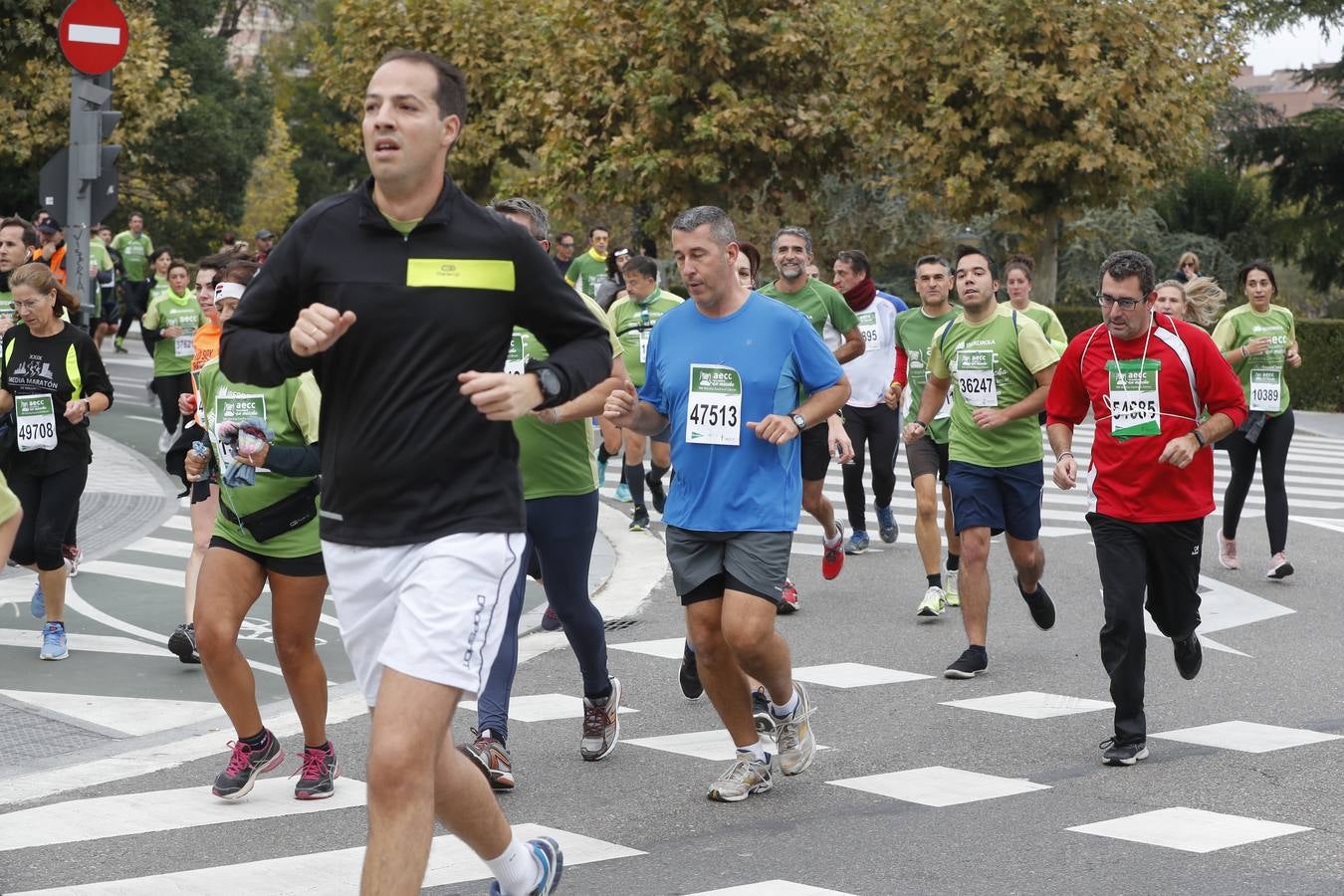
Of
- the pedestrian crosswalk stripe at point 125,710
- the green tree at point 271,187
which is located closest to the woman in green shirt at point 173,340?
the pedestrian crosswalk stripe at point 125,710

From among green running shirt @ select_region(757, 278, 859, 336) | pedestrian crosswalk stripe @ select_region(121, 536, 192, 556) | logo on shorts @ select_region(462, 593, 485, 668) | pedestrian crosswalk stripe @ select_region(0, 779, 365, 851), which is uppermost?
green running shirt @ select_region(757, 278, 859, 336)

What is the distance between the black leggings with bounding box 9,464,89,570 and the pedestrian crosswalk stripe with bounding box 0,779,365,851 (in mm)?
2697

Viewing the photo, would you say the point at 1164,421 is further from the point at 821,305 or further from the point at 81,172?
the point at 81,172

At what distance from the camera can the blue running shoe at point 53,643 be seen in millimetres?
8984

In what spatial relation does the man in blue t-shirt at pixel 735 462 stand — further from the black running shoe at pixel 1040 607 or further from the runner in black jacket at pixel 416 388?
the black running shoe at pixel 1040 607

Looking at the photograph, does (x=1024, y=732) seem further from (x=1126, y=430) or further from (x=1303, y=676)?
(x=1303, y=676)

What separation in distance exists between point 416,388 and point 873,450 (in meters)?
9.21

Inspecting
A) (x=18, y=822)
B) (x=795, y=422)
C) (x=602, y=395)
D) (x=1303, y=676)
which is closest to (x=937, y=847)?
(x=795, y=422)

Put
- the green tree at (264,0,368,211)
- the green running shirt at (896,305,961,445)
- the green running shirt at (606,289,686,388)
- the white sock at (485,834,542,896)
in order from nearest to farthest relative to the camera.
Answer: the white sock at (485,834,542,896)
the green running shirt at (896,305,961,445)
the green running shirt at (606,289,686,388)
the green tree at (264,0,368,211)

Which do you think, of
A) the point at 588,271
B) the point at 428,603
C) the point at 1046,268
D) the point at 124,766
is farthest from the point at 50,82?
the point at 428,603

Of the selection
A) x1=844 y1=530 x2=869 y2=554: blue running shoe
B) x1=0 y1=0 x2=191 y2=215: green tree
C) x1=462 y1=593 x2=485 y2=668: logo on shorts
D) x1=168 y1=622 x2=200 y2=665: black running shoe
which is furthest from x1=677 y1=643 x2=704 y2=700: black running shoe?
x1=0 y1=0 x2=191 y2=215: green tree

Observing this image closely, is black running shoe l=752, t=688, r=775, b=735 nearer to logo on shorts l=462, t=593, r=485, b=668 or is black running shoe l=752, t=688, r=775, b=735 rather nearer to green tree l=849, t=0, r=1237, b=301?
logo on shorts l=462, t=593, r=485, b=668

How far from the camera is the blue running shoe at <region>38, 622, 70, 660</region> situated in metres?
8.98

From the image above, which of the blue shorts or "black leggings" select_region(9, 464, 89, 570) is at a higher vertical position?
the blue shorts
